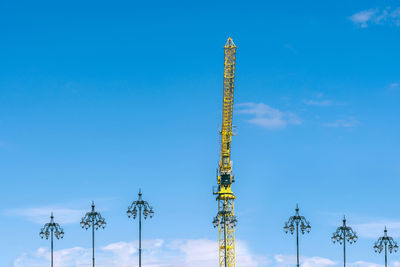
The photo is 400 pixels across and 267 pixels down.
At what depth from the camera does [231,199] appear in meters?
174

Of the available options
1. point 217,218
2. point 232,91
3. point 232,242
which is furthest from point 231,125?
point 217,218

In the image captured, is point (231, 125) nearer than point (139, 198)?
No

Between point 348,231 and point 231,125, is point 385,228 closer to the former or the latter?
point 348,231

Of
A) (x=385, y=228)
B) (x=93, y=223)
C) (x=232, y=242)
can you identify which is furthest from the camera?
(x=232, y=242)

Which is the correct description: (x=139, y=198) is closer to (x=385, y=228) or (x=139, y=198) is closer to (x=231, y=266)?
(x=385, y=228)

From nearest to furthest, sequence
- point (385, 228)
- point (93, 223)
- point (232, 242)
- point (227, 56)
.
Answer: point (93, 223) → point (385, 228) → point (227, 56) → point (232, 242)

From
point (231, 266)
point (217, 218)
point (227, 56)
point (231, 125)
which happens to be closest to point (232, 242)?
point (231, 266)

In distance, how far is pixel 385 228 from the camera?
262 ft

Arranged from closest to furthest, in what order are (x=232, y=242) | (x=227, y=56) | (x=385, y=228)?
(x=385, y=228)
(x=227, y=56)
(x=232, y=242)

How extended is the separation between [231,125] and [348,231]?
9728cm

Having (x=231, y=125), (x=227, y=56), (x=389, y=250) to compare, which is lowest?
(x=389, y=250)

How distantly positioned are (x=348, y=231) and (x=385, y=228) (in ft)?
14.8

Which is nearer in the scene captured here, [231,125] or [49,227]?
[49,227]

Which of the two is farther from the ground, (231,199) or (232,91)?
(232,91)
